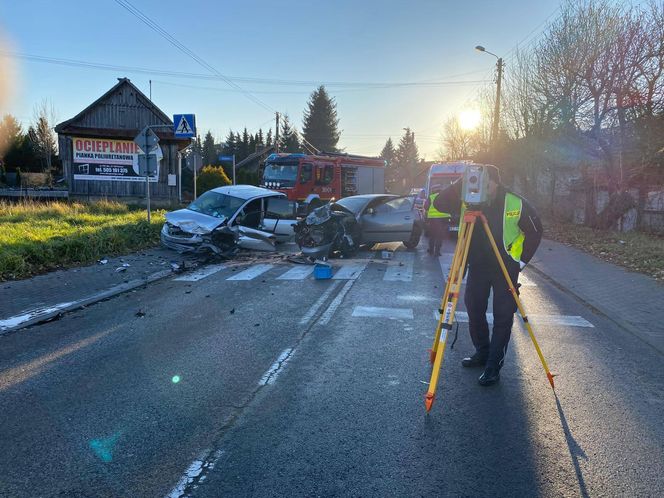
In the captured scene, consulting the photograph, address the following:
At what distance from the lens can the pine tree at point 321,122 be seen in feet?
228

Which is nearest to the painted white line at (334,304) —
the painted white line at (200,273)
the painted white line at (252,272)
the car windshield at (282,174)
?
the painted white line at (252,272)

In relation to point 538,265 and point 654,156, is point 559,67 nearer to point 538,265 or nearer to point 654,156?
point 654,156

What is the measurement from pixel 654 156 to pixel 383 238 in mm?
10190

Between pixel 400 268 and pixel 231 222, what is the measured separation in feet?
14.4

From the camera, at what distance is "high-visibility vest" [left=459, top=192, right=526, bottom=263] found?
4398 mm

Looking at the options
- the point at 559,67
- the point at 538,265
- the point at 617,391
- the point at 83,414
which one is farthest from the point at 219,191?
the point at 559,67

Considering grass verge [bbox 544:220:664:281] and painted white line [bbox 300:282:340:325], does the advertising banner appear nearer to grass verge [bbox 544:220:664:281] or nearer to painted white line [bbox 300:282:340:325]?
painted white line [bbox 300:282:340:325]

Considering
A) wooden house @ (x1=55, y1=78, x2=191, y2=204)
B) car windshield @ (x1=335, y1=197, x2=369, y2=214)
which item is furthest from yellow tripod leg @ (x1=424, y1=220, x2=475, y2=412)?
wooden house @ (x1=55, y1=78, x2=191, y2=204)

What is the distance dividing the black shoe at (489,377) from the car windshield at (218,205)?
908cm

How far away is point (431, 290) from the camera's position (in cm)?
883

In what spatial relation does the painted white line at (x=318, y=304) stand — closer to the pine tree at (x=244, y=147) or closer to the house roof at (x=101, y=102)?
the house roof at (x=101, y=102)

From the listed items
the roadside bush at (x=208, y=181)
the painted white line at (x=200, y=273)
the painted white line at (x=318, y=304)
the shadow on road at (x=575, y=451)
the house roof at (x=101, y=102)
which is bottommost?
the painted white line at (x=200, y=273)

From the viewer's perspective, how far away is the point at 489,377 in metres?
4.50

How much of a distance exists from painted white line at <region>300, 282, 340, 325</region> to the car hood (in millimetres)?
4112
